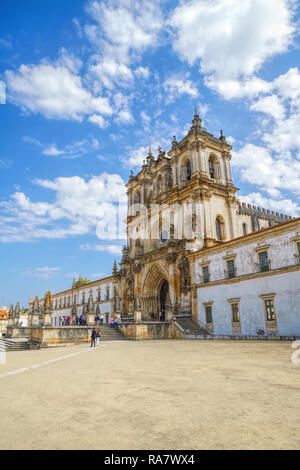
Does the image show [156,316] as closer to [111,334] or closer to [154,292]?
[154,292]

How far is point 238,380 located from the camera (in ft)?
20.7

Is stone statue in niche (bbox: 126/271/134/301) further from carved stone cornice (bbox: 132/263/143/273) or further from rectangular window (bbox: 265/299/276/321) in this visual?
rectangular window (bbox: 265/299/276/321)

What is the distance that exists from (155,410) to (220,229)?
29.9 metres

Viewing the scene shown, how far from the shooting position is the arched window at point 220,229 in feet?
107

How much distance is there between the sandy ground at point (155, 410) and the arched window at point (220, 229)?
2551 centimetres

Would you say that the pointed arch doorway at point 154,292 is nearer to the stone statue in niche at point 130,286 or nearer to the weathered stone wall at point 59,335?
the stone statue in niche at point 130,286

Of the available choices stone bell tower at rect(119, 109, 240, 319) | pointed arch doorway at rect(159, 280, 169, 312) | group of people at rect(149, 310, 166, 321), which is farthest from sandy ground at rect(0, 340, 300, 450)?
pointed arch doorway at rect(159, 280, 169, 312)

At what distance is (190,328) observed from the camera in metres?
25.0

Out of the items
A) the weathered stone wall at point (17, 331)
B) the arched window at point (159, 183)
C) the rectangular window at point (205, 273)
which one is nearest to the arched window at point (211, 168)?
the arched window at point (159, 183)

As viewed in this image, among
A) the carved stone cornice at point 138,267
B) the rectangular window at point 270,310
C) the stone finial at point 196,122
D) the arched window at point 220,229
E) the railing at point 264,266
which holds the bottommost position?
the rectangular window at point 270,310

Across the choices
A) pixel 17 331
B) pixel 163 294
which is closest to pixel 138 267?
pixel 163 294
